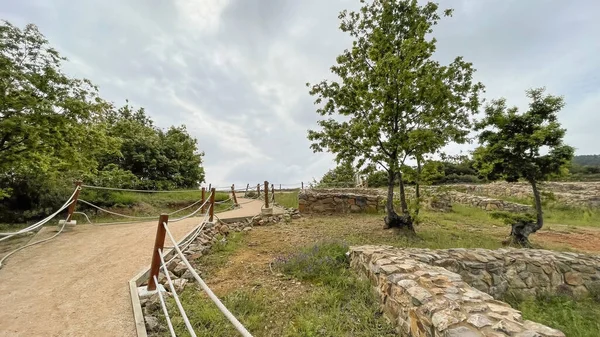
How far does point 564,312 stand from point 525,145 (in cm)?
498

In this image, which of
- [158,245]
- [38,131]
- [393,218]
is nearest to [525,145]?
[393,218]

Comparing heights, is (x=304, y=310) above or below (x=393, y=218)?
below

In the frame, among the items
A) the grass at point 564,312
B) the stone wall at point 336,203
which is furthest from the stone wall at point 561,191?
the grass at point 564,312

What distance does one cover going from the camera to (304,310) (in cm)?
354

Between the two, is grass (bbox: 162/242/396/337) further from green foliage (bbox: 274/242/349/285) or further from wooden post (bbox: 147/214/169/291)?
wooden post (bbox: 147/214/169/291)

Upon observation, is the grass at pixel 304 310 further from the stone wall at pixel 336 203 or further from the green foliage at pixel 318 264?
the stone wall at pixel 336 203

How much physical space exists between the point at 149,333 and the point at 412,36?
8625 mm

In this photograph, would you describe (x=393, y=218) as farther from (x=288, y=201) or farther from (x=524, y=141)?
(x=288, y=201)

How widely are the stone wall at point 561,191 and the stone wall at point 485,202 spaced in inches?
25.0

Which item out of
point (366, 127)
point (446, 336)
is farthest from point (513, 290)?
point (366, 127)

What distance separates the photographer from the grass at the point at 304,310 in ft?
10.2

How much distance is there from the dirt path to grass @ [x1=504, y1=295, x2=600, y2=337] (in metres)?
5.11

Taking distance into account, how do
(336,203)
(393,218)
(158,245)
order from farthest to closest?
(336,203) < (393,218) < (158,245)

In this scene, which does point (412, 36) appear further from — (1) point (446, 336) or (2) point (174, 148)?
(2) point (174, 148)
